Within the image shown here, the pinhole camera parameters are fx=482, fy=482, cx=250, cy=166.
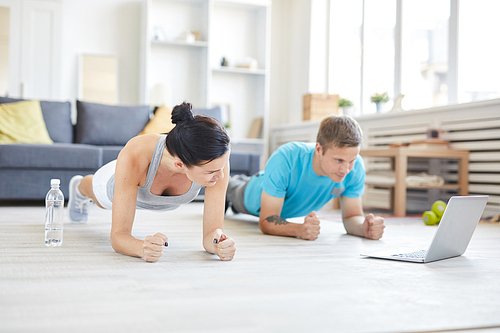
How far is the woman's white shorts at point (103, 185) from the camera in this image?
207cm

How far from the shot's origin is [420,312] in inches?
42.5

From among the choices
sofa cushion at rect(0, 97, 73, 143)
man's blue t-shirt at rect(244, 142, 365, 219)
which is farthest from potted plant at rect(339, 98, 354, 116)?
man's blue t-shirt at rect(244, 142, 365, 219)

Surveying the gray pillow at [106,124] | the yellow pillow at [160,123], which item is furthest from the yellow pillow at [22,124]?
the yellow pillow at [160,123]

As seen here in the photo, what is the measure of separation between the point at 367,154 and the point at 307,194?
1683 mm

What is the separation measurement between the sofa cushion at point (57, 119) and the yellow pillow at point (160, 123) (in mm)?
696

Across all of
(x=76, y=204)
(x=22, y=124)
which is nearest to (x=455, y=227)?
(x=76, y=204)

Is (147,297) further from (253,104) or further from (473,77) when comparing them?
(253,104)

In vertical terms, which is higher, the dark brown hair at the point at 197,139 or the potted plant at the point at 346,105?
the potted plant at the point at 346,105

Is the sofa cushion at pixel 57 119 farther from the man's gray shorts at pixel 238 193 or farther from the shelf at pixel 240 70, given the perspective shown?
the man's gray shorts at pixel 238 193

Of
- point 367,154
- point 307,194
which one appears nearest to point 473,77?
point 367,154

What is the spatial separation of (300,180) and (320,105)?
345 centimetres

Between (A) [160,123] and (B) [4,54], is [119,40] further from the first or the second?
(A) [160,123]

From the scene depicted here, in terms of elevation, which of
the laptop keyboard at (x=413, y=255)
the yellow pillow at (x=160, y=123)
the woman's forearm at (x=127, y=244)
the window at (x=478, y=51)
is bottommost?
the laptop keyboard at (x=413, y=255)

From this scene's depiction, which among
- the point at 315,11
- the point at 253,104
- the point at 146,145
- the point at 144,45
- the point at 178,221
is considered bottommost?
the point at 178,221
